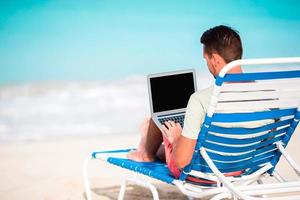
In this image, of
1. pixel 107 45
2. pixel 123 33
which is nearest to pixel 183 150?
pixel 107 45

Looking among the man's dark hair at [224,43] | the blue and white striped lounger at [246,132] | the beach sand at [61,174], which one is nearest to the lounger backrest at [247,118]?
the blue and white striped lounger at [246,132]

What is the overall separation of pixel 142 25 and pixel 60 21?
151 inches

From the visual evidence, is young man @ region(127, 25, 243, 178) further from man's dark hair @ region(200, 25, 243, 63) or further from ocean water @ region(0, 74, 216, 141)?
ocean water @ region(0, 74, 216, 141)

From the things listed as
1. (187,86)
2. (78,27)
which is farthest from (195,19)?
(187,86)

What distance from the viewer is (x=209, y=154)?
8.81 ft

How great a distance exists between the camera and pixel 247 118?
256cm

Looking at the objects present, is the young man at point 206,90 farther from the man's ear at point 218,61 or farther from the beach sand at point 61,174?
the beach sand at point 61,174

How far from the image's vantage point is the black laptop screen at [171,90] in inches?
136

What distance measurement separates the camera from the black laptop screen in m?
3.46

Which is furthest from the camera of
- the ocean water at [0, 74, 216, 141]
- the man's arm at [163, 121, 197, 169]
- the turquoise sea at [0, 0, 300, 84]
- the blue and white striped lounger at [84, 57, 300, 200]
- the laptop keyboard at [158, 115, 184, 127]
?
the turquoise sea at [0, 0, 300, 84]

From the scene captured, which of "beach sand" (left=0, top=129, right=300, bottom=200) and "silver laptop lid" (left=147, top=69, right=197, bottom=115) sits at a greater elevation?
"silver laptop lid" (left=147, top=69, right=197, bottom=115)

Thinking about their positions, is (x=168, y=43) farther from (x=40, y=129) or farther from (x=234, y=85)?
(x=234, y=85)

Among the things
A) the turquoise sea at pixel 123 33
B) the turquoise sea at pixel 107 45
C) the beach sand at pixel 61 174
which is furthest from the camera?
the turquoise sea at pixel 123 33

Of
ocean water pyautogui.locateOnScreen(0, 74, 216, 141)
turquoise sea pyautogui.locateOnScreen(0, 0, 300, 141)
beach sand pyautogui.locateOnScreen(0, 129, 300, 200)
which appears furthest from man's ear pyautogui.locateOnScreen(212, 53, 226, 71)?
turquoise sea pyautogui.locateOnScreen(0, 0, 300, 141)
